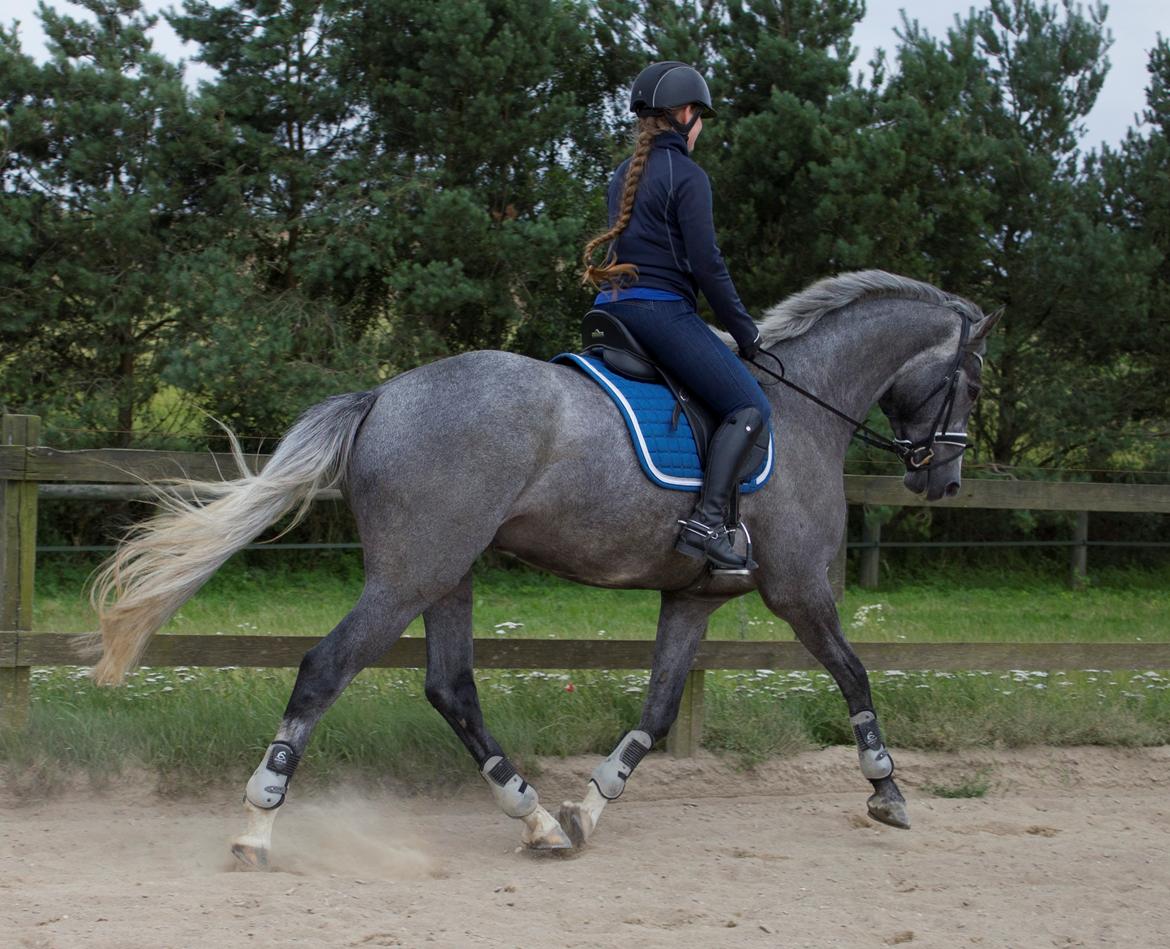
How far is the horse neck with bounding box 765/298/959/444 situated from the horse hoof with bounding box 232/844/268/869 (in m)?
2.94

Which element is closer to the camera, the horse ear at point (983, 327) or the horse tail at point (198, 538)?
the horse tail at point (198, 538)

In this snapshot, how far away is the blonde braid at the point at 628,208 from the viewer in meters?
5.00

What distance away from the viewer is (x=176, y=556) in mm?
4703

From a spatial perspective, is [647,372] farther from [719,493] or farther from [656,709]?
[656,709]

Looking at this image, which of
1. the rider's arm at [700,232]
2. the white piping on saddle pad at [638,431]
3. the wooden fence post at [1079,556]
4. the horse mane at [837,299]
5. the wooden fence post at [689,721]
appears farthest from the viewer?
the wooden fence post at [1079,556]

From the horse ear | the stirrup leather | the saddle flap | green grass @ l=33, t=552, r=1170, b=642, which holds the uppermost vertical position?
the horse ear

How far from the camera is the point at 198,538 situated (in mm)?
4680

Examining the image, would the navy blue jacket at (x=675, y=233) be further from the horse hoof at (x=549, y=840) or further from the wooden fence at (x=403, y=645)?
the horse hoof at (x=549, y=840)

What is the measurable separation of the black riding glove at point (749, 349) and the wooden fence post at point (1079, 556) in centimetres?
1079

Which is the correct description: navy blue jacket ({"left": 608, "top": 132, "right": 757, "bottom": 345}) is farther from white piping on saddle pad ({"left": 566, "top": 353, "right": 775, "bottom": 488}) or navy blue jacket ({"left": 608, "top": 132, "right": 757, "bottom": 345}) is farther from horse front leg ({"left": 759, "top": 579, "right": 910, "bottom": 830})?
horse front leg ({"left": 759, "top": 579, "right": 910, "bottom": 830})

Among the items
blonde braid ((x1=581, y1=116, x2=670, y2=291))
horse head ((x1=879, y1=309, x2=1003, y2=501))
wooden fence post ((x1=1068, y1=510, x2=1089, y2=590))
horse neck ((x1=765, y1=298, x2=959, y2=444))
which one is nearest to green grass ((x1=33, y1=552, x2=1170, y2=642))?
wooden fence post ((x1=1068, y1=510, x2=1089, y2=590))

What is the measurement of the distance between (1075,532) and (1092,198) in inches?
159

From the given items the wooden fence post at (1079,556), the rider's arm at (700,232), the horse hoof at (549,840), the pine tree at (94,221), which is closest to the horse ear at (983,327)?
the rider's arm at (700,232)

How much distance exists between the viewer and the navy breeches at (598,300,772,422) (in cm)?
492
